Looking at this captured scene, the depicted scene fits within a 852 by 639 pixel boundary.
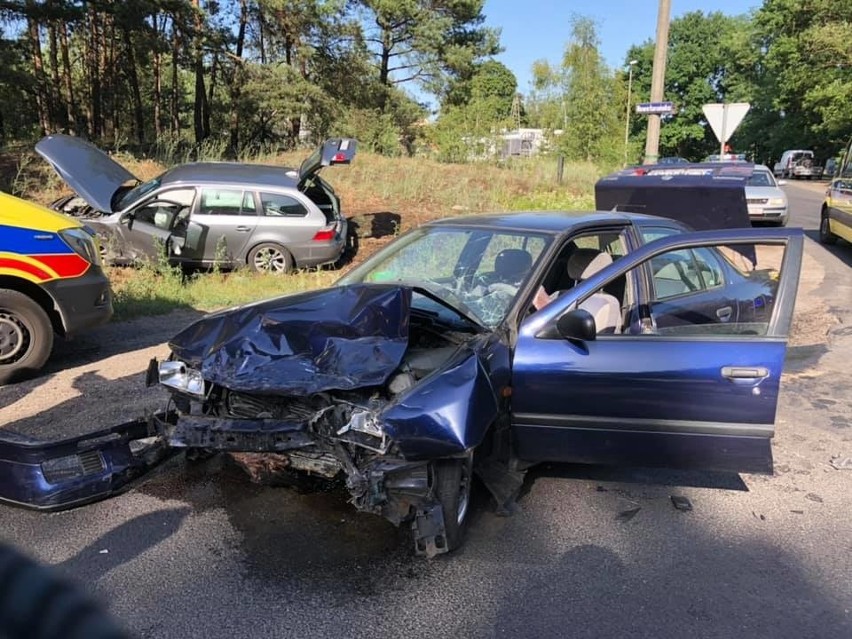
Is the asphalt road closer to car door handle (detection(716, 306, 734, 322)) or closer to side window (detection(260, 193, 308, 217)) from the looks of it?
car door handle (detection(716, 306, 734, 322))

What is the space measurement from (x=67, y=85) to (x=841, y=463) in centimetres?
3025

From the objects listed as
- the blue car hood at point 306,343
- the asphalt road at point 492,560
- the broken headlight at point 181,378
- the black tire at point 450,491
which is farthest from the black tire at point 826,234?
the broken headlight at point 181,378

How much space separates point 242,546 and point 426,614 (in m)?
1.05

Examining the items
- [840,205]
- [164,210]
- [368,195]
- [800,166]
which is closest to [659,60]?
[840,205]

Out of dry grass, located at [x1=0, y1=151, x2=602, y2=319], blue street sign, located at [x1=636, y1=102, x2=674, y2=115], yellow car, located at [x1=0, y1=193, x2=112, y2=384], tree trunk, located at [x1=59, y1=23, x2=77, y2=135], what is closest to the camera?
yellow car, located at [x1=0, y1=193, x2=112, y2=384]

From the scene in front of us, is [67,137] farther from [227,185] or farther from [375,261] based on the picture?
[375,261]

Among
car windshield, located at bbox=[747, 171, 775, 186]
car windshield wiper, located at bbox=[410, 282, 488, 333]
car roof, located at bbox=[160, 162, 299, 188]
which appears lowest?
car windshield, located at bbox=[747, 171, 775, 186]

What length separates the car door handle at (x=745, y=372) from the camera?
3254 millimetres

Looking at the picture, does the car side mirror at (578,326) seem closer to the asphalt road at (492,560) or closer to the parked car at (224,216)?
the asphalt road at (492,560)

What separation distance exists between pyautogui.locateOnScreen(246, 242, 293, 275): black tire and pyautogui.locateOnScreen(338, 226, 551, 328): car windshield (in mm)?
6226

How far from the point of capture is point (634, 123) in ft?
193

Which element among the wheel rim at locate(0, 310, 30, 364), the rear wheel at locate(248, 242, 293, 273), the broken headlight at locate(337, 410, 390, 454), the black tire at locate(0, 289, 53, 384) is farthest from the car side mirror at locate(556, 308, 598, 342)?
the rear wheel at locate(248, 242, 293, 273)

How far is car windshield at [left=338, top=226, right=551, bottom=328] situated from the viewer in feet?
12.8

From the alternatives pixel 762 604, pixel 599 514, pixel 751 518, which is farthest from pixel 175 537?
pixel 751 518
